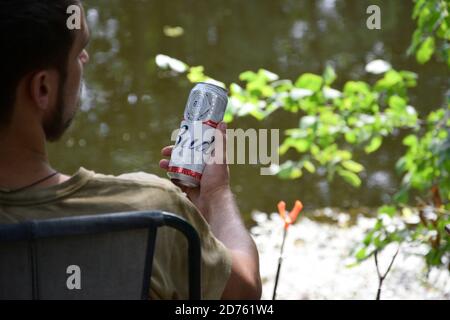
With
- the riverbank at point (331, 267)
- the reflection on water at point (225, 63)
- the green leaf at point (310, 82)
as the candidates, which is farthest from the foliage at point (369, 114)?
the reflection on water at point (225, 63)

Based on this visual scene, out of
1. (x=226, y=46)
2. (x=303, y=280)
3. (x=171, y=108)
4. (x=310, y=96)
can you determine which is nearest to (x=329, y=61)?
(x=226, y=46)

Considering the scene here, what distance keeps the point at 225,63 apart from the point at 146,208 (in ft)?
17.0

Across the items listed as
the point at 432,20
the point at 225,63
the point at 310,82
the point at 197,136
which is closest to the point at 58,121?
the point at 197,136

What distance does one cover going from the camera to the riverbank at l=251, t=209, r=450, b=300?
404 centimetres

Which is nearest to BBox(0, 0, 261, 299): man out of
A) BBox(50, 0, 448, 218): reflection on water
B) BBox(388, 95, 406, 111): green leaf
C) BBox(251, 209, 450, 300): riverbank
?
BBox(388, 95, 406, 111): green leaf

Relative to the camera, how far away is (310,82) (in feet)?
9.88

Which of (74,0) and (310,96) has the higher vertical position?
(74,0)

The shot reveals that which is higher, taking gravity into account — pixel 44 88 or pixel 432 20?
pixel 432 20

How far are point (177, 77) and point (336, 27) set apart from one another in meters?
1.79

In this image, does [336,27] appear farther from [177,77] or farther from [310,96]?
[310,96]

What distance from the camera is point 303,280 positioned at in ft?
13.9

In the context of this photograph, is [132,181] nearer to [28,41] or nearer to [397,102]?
[28,41]
